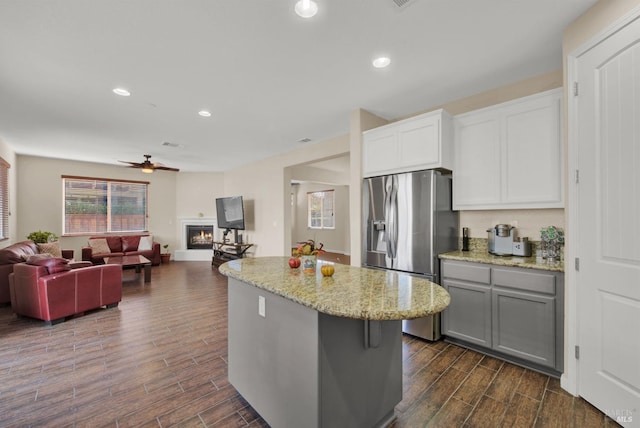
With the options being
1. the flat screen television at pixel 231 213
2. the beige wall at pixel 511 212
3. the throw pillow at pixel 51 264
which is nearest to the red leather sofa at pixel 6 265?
the throw pillow at pixel 51 264

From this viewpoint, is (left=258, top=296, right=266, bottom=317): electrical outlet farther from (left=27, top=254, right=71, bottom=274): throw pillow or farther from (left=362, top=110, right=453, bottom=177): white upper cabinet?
(left=27, top=254, right=71, bottom=274): throw pillow

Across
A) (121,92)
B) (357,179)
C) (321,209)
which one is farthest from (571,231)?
(321,209)

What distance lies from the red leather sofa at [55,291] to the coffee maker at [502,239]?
16.4 ft

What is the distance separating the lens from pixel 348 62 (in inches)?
101

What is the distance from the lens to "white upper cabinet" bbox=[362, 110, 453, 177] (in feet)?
9.74

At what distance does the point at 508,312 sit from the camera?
2.52m

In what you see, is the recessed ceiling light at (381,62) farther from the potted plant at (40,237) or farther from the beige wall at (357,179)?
the potted plant at (40,237)

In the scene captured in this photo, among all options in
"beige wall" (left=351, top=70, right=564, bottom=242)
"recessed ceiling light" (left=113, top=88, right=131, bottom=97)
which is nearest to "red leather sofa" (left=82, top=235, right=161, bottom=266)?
"recessed ceiling light" (left=113, top=88, right=131, bottom=97)

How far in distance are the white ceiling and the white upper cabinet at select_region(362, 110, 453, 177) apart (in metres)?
0.38

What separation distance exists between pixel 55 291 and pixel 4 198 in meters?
3.30

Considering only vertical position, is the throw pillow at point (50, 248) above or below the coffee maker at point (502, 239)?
below

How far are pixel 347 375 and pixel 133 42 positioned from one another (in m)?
2.86

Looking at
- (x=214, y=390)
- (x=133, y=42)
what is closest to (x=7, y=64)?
(x=133, y=42)

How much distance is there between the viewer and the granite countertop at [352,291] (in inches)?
48.0
